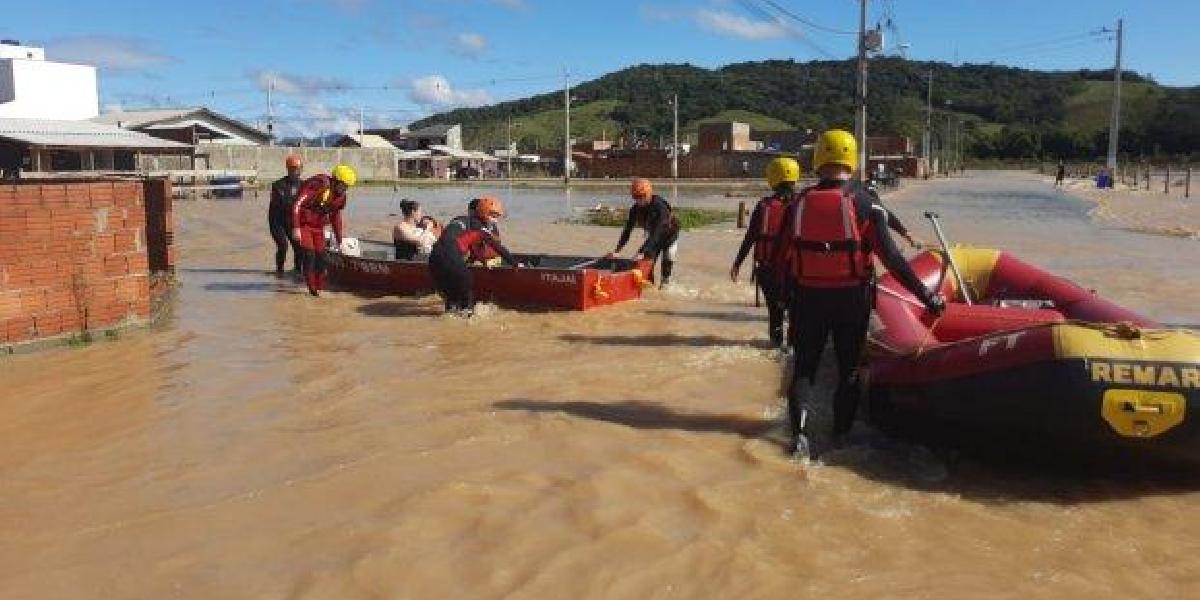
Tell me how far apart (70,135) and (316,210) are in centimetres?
2792

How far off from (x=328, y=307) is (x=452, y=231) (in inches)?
76.3

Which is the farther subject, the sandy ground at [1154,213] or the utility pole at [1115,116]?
the utility pole at [1115,116]

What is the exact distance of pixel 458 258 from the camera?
9055 mm

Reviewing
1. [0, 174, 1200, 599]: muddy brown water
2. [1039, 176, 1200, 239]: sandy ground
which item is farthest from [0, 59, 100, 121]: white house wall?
[0, 174, 1200, 599]: muddy brown water

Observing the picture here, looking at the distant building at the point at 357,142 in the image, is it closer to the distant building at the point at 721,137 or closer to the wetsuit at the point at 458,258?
the distant building at the point at 721,137

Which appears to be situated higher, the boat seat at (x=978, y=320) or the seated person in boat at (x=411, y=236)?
the seated person in boat at (x=411, y=236)

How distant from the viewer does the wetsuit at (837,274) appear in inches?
187

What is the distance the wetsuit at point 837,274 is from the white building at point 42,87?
148ft

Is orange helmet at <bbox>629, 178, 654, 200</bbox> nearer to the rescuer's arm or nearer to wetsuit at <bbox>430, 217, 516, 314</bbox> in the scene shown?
wetsuit at <bbox>430, 217, 516, 314</bbox>

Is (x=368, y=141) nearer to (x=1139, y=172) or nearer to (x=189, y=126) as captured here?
(x=189, y=126)

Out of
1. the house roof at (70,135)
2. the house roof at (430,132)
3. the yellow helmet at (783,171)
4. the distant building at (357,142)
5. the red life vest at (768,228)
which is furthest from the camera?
the house roof at (430,132)

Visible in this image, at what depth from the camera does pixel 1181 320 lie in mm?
9461

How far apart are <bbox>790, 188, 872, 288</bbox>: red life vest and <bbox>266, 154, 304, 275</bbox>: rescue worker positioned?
829 cm

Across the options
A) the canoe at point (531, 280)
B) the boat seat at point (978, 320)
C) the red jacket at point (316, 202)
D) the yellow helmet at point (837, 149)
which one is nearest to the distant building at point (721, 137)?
the canoe at point (531, 280)
